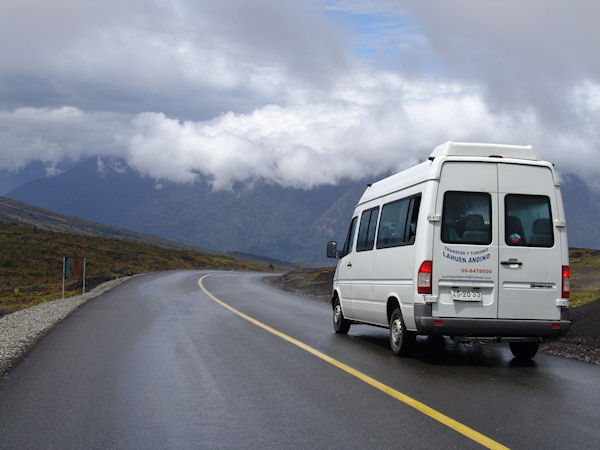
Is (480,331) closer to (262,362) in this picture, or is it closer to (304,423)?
(262,362)

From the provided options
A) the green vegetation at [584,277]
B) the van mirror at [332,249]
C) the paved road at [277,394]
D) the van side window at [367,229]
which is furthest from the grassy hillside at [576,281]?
the paved road at [277,394]

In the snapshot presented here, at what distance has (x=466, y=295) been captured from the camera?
9477 mm

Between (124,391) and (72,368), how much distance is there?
187 centimetres

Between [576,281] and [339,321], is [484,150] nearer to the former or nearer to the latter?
[339,321]

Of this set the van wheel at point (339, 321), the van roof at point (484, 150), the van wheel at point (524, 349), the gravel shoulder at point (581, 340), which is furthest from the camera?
the van wheel at point (339, 321)

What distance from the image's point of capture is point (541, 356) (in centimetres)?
1109

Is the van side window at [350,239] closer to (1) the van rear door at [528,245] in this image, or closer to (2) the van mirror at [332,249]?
(2) the van mirror at [332,249]

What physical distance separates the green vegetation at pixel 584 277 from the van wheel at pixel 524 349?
31.0ft

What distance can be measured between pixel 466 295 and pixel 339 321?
14.3 ft

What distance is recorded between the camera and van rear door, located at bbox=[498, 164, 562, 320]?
9484 millimetres

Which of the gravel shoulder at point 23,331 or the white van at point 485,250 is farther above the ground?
the white van at point 485,250

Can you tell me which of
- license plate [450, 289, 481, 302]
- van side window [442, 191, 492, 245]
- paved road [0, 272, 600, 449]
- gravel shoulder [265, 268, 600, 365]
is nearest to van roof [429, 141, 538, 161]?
van side window [442, 191, 492, 245]

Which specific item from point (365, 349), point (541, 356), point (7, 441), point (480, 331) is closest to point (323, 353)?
point (365, 349)

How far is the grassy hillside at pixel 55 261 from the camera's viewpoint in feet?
132
